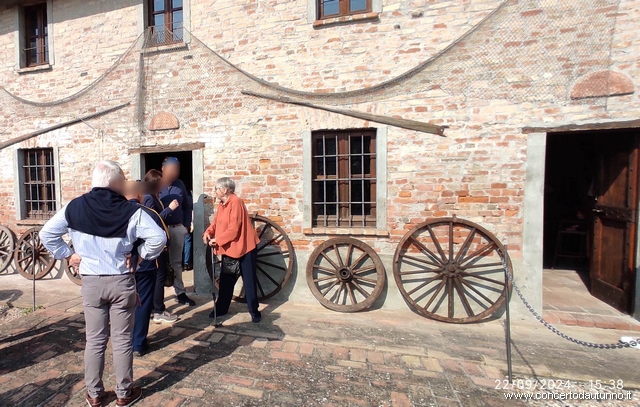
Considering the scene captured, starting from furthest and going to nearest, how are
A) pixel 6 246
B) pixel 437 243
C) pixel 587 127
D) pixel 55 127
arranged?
pixel 6 246 < pixel 55 127 < pixel 437 243 < pixel 587 127

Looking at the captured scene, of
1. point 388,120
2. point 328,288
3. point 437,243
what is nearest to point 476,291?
point 437,243

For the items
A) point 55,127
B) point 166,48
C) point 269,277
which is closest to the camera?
point 269,277

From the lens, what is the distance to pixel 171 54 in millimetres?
5125

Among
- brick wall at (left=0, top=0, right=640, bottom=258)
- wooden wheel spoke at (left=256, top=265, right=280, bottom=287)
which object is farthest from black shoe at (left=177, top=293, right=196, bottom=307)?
brick wall at (left=0, top=0, right=640, bottom=258)

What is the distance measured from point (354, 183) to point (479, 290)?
2.25m

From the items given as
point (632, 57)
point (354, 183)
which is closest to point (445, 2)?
point (632, 57)

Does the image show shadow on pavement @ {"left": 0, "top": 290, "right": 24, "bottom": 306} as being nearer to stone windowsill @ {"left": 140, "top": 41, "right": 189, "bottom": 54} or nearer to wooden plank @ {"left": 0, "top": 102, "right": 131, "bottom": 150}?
wooden plank @ {"left": 0, "top": 102, "right": 131, "bottom": 150}

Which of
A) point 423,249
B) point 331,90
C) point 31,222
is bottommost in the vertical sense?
point 423,249

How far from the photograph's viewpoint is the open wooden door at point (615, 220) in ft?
12.8

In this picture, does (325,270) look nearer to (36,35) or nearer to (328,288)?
(328,288)

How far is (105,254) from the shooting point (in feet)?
7.63

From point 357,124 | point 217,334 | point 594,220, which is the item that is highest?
point 357,124

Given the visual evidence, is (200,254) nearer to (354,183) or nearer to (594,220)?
(354,183)

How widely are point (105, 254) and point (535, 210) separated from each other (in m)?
4.69
